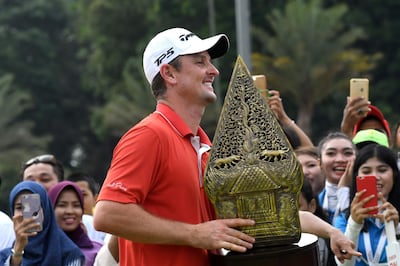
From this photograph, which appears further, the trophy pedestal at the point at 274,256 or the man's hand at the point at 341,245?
the man's hand at the point at 341,245

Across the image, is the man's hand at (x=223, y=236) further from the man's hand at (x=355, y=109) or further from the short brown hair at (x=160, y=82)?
the man's hand at (x=355, y=109)

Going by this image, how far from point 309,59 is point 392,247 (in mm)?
31255

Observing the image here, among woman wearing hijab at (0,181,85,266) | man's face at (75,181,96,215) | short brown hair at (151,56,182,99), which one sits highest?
man's face at (75,181,96,215)

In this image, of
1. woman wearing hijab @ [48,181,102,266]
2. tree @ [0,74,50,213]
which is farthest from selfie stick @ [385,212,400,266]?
tree @ [0,74,50,213]

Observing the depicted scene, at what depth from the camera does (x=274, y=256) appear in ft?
14.7

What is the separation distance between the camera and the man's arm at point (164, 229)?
444 cm

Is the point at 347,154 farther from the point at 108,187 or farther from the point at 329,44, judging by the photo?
the point at 329,44

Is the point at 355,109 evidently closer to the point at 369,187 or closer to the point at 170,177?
the point at 369,187

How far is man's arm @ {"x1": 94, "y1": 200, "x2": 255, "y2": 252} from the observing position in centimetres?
444

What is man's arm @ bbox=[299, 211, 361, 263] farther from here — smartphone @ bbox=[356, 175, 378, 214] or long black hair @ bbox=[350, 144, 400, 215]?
long black hair @ bbox=[350, 144, 400, 215]

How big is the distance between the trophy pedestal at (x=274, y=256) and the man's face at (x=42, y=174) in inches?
185

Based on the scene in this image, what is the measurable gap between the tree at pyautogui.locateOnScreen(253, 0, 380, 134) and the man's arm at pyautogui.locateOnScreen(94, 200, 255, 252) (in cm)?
3145

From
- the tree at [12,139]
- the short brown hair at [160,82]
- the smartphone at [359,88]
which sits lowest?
the short brown hair at [160,82]

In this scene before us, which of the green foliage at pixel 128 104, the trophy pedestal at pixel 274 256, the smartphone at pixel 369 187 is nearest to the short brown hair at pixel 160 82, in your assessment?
the trophy pedestal at pixel 274 256
